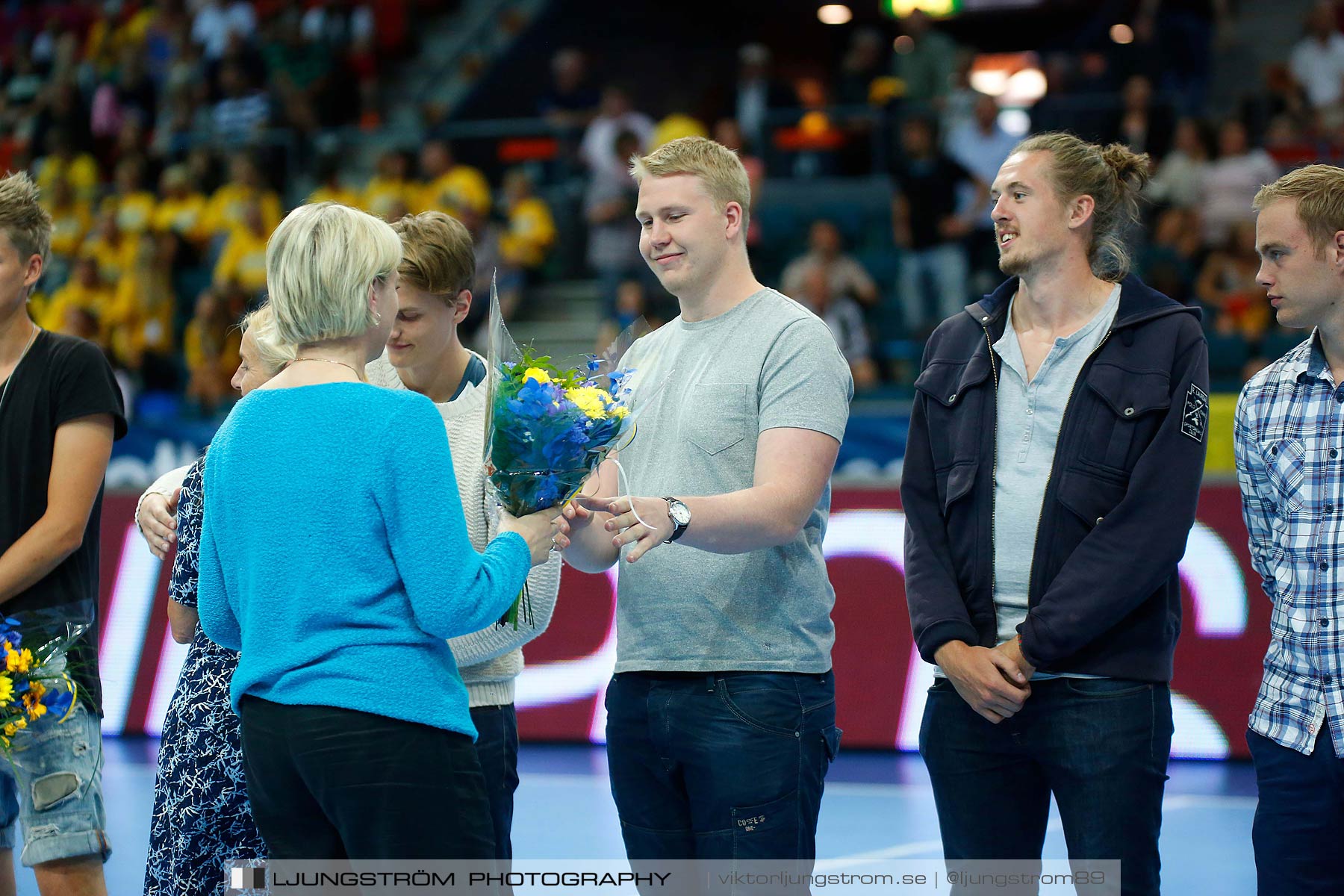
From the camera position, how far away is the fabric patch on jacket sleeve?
290 centimetres

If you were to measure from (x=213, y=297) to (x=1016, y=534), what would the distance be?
9.67 metres

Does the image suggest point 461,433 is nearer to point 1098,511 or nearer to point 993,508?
point 993,508

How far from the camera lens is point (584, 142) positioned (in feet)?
39.1

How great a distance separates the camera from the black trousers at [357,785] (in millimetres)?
2281

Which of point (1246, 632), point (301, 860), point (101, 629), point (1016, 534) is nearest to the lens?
point (301, 860)

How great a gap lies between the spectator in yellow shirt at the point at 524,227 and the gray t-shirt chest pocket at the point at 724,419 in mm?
8903

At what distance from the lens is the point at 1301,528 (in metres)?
2.91

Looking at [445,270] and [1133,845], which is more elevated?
[445,270]

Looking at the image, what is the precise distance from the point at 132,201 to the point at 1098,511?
11.8 metres

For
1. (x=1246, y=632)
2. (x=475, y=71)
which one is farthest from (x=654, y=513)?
(x=475, y=71)

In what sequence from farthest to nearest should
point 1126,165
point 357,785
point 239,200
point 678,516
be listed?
point 239,200 < point 1126,165 < point 678,516 < point 357,785

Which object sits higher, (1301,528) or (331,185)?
(331,185)

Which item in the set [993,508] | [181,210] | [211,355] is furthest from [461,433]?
[181,210]

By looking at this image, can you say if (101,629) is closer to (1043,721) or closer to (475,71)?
(1043,721)
